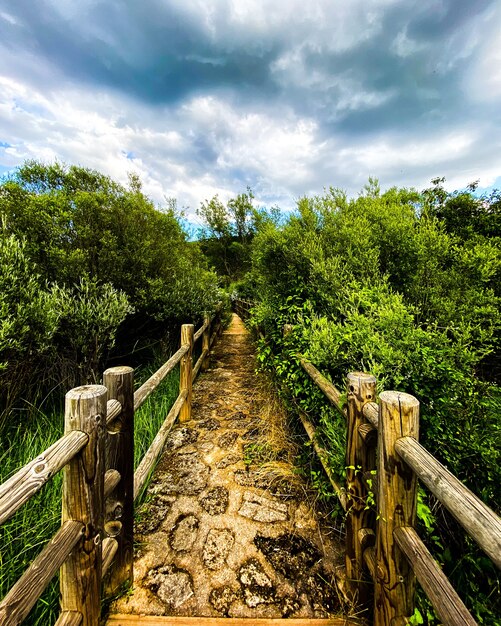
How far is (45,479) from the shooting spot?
102cm

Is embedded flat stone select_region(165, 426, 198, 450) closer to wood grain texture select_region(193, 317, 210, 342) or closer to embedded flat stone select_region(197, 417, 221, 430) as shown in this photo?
embedded flat stone select_region(197, 417, 221, 430)

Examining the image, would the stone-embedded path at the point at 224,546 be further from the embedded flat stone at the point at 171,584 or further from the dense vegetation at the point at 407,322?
the dense vegetation at the point at 407,322

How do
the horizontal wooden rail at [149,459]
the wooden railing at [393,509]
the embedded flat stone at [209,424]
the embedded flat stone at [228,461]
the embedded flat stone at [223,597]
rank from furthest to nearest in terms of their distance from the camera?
the embedded flat stone at [209,424], the embedded flat stone at [228,461], the horizontal wooden rail at [149,459], the embedded flat stone at [223,597], the wooden railing at [393,509]

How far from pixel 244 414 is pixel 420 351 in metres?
2.66

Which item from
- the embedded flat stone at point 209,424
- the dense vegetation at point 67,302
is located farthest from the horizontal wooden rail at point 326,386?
the dense vegetation at point 67,302

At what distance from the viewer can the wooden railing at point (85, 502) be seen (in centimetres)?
98

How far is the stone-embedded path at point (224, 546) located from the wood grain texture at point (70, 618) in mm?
466

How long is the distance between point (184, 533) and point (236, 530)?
0.38 m

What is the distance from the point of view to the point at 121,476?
5.60 ft

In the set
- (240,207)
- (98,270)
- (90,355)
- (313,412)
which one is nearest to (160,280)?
(98,270)

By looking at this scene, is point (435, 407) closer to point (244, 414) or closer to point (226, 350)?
point (244, 414)

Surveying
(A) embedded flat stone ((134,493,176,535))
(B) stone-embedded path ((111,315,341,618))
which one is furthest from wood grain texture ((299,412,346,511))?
(A) embedded flat stone ((134,493,176,535))

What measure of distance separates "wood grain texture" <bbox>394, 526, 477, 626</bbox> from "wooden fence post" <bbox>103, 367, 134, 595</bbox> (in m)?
1.44

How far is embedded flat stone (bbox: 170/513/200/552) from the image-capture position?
81.3 inches
